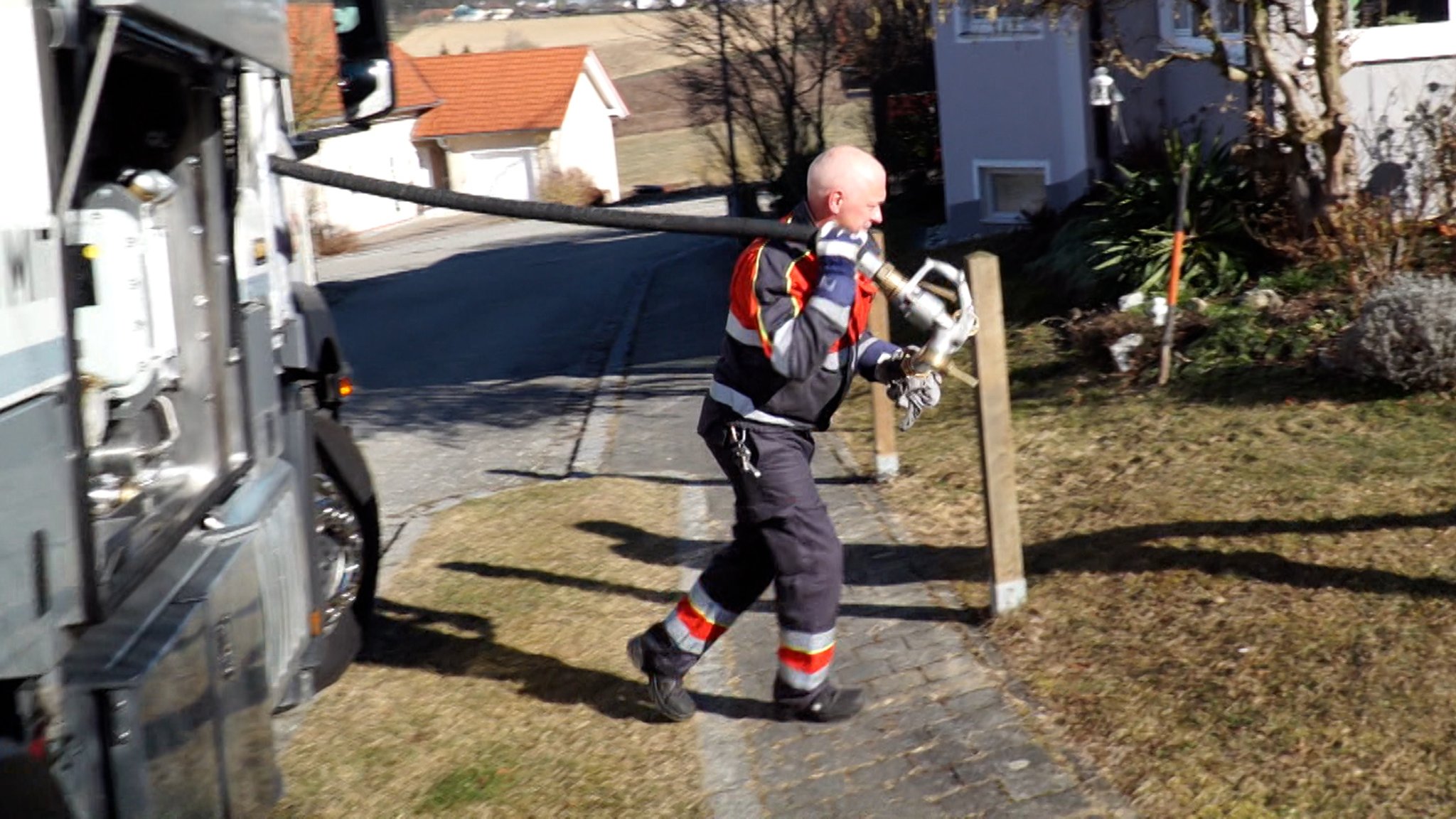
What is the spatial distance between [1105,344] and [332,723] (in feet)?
18.7

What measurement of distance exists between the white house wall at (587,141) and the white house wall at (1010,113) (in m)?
36.6

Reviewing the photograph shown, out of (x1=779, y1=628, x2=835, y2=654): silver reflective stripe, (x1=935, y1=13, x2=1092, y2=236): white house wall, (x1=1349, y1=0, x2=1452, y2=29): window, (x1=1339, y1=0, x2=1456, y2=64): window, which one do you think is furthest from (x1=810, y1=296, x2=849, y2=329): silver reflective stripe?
(x1=935, y1=13, x2=1092, y2=236): white house wall

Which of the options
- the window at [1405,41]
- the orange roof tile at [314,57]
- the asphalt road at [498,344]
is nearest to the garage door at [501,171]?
the asphalt road at [498,344]

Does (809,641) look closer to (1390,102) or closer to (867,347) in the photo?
(867,347)

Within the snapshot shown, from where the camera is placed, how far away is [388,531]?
8.94m

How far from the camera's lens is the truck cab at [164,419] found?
10.1 ft

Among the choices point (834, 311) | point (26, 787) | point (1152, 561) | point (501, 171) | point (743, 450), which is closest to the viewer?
point (26, 787)

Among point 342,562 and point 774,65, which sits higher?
point 774,65

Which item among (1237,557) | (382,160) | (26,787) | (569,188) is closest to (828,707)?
(1237,557)

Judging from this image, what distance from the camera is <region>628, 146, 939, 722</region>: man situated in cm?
479

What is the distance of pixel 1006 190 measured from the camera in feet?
60.5

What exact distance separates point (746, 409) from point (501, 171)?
173 feet

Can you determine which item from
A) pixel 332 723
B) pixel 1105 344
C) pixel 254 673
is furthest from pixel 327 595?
pixel 1105 344

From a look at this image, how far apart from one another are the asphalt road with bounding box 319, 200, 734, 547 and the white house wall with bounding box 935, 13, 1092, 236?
3.11 metres
